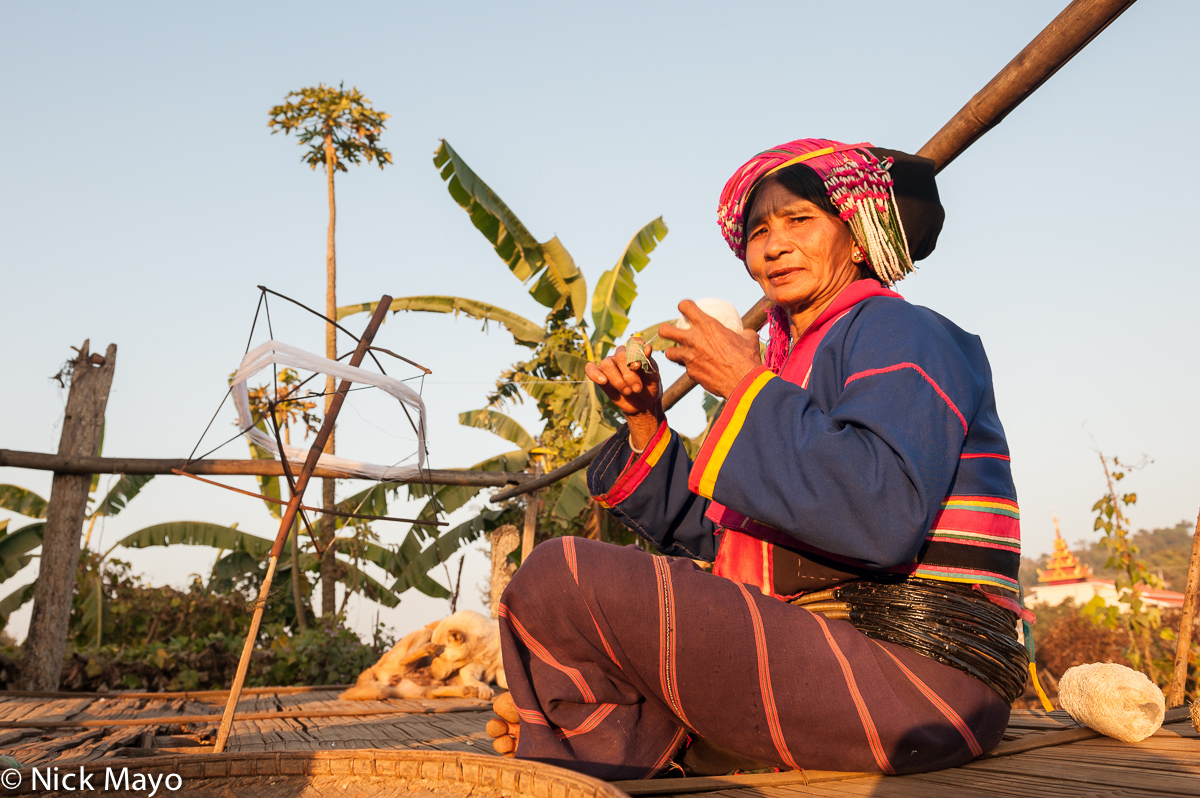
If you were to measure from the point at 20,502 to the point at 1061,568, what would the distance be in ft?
94.4

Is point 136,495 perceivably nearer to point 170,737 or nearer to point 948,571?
point 170,737

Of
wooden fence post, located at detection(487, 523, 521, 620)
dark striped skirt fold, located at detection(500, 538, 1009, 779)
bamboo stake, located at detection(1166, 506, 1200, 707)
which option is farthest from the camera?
wooden fence post, located at detection(487, 523, 521, 620)

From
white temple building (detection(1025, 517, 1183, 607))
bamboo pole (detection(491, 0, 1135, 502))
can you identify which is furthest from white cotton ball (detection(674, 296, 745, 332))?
white temple building (detection(1025, 517, 1183, 607))

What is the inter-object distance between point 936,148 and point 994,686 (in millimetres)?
1288

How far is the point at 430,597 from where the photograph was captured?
1149 centimetres

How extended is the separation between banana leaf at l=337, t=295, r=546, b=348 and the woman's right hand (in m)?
8.82

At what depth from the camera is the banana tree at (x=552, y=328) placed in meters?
9.41

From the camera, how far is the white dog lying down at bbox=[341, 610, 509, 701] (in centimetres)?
594

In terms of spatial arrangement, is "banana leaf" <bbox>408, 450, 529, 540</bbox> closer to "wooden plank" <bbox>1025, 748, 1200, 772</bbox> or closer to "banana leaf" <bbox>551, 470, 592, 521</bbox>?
"banana leaf" <bbox>551, 470, 592, 521</bbox>

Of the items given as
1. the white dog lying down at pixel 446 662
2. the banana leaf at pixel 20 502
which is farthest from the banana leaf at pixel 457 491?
the banana leaf at pixel 20 502

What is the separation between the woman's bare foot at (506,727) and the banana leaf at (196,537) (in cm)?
1020

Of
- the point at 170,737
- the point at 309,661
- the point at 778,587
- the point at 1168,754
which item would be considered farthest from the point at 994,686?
the point at 309,661

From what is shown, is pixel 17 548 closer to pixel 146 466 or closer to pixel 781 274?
pixel 146 466

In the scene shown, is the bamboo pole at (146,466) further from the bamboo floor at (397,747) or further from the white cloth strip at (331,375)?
the bamboo floor at (397,747)
